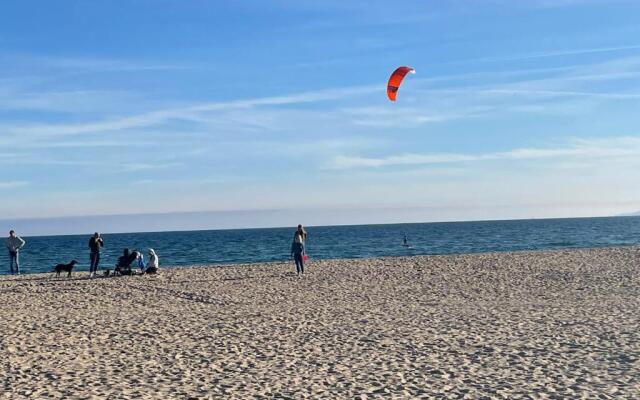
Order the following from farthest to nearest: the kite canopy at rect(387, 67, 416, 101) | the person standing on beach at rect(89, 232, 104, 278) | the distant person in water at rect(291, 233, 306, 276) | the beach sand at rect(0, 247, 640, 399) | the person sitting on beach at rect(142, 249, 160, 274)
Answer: the person sitting on beach at rect(142, 249, 160, 274) < the person standing on beach at rect(89, 232, 104, 278) < the distant person in water at rect(291, 233, 306, 276) < the kite canopy at rect(387, 67, 416, 101) < the beach sand at rect(0, 247, 640, 399)

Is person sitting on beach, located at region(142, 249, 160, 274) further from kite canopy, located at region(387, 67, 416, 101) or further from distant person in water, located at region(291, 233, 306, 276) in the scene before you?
kite canopy, located at region(387, 67, 416, 101)

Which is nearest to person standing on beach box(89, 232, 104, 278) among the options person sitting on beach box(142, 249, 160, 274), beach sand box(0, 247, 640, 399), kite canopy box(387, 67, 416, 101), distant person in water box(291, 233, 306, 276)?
person sitting on beach box(142, 249, 160, 274)

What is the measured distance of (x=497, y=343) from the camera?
1065 cm

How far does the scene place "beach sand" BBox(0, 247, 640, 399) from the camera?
8328mm


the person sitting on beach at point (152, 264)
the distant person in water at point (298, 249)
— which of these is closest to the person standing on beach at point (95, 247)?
the person sitting on beach at point (152, 264)

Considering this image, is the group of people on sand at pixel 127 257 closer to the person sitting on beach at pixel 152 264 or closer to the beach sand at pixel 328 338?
the person sitting on beach at pixel 152 264

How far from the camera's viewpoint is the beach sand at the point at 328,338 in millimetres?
8328

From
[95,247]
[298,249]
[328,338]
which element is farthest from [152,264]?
[328,338]

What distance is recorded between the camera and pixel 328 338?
11484 mm

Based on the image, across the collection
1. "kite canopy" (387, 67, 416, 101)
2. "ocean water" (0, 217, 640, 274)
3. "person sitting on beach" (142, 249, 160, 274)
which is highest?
"kite canopy" (387, 67, 416, 101)

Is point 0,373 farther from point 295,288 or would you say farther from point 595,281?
point 595,281

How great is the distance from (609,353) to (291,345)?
4835mm

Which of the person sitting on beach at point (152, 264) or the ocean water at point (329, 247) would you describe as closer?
the person sitting on beach at point (152, 264)

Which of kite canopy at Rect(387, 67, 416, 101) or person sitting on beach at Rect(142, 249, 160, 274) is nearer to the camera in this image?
kite canopy at Rect(387, 67, 416, 101)
